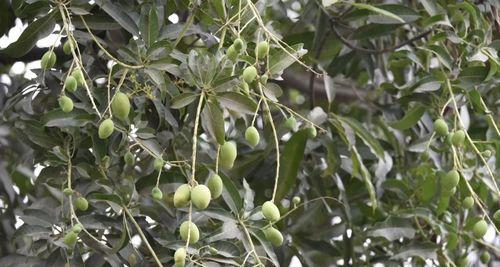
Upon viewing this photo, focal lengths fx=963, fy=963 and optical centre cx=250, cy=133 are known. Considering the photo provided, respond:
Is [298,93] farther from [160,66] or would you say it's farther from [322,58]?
[160,66]

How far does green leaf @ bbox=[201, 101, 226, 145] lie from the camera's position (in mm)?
896

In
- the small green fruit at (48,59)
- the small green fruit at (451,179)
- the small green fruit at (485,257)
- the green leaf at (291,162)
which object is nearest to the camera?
the small green fruit at (48,59)

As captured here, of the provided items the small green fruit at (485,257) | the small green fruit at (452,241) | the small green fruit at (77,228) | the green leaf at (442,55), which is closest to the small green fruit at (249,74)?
the small green fruit at (77,228)

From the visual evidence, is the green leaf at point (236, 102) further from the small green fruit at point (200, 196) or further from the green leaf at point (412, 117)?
the green leaf at point (412, 117)

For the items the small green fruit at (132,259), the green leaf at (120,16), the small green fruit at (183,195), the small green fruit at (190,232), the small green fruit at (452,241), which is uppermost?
the green leaf at (120,16)

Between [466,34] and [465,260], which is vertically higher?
[466,34]

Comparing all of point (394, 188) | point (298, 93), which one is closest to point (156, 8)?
point (394, 188)

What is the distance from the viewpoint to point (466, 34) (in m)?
1.16

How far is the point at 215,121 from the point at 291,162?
314 mm

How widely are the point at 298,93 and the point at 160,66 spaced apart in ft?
3.43

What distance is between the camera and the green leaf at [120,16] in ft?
3.23

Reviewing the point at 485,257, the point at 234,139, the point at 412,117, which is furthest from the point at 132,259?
the point at 485,257

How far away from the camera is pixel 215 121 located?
2.95 feet

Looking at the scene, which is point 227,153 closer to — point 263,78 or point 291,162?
point 263,78
